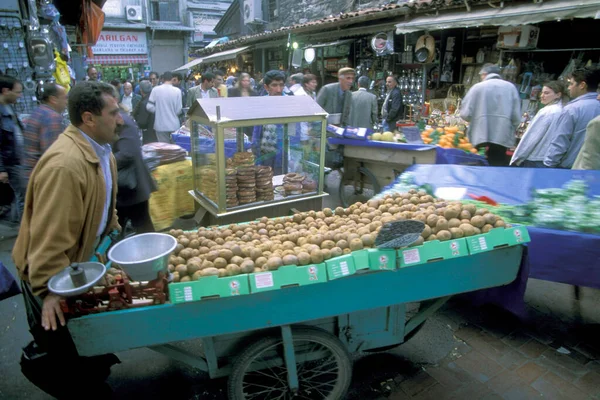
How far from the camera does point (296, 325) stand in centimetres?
235

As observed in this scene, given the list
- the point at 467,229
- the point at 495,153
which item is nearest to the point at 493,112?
the point at 495,153

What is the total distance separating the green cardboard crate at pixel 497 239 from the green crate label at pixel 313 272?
89cm

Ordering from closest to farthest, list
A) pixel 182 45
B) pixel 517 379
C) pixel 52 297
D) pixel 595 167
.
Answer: pixel 52 297 < pixel 517 379 < pixel 595 167 < pixel 182 45

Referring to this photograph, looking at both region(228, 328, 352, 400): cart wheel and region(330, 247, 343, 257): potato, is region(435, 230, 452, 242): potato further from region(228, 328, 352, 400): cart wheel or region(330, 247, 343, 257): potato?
region(228, 328, 352, 400): cart wheel

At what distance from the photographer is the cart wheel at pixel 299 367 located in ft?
7.43

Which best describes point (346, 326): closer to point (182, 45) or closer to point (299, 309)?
point (299, 309)

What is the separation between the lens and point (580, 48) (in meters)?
6.67

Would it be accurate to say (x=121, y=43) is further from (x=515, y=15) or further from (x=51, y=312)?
(x=51, y=312)

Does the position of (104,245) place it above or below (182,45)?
below

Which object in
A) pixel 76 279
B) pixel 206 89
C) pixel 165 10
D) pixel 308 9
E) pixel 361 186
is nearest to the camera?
pixel 76 279

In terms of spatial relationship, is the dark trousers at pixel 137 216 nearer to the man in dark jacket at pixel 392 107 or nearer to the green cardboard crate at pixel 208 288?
the green cardboard crate at pixel 208 288

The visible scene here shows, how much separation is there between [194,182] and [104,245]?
238 centimetres

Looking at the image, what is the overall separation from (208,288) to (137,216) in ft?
7.54

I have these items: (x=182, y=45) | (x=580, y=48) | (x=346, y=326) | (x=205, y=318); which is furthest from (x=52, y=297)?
(x=182, y=45)
